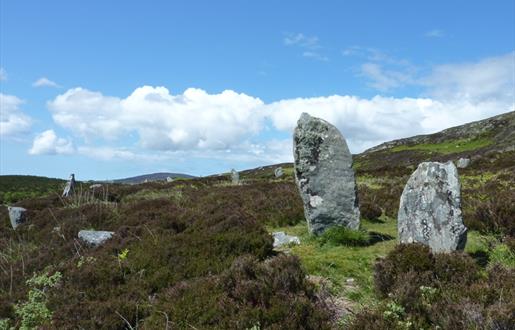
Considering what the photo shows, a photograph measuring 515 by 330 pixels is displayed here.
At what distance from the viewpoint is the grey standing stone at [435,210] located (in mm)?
9383

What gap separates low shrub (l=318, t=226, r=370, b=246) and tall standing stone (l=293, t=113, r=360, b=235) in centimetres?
42

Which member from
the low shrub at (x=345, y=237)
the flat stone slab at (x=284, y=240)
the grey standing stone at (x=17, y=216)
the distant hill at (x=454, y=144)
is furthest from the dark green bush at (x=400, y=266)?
the distant hill at (x=454, y=144)

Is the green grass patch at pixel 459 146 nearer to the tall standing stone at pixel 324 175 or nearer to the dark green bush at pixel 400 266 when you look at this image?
the tall standing stone at pixel 324 175

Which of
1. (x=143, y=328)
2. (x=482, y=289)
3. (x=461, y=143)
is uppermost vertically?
(x=461, y=143)

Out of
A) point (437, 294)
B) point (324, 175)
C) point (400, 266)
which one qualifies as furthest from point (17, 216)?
point (437, 294)

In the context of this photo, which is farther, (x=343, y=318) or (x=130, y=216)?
(x=130, y=216)

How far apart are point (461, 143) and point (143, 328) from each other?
69.9 m

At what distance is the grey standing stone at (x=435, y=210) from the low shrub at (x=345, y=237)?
1350 mm

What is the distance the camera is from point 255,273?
25.8ft

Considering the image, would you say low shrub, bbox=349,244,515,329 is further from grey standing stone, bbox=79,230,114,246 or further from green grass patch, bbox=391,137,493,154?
green grass patch, bbox=391,137,493,154

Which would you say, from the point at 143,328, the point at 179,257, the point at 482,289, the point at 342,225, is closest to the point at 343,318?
the point at 482,289

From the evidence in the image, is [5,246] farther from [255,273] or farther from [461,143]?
[461,143]

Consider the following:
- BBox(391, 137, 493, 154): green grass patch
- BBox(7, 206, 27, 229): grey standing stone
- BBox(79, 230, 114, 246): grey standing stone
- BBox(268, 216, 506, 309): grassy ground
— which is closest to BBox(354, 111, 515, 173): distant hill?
BBox(391, 137, 493, 154): green grass patch

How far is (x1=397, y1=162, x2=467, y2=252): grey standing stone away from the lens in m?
9.38
